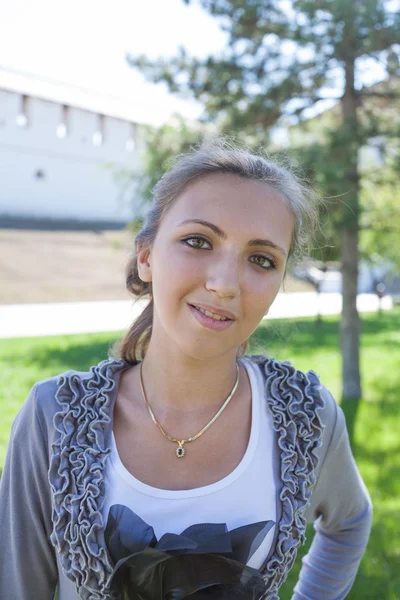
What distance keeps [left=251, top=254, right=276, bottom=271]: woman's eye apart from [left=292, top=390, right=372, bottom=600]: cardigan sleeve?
1.22ft

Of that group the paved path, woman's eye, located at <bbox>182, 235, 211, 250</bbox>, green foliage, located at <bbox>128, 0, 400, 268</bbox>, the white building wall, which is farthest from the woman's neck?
the white building wall

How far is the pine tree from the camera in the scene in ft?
19.0

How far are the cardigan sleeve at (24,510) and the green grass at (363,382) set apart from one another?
0.83 meters

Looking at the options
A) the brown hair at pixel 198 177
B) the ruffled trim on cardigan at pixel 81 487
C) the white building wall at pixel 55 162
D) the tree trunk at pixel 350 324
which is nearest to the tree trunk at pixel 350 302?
the tree trunk at pixel 350 324

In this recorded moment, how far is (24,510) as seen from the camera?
1287 mm

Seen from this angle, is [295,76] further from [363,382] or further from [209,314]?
[209,314]

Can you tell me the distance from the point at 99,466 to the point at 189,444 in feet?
0.68

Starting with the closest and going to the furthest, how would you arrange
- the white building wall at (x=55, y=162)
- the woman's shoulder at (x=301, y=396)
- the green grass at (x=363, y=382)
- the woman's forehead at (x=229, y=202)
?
the woman's forehead at (x=229, y=202), the woman's shoulder at (x=301, y=396), the green grass at (x=363, y=382), the white building wall at (x=55, y=162)

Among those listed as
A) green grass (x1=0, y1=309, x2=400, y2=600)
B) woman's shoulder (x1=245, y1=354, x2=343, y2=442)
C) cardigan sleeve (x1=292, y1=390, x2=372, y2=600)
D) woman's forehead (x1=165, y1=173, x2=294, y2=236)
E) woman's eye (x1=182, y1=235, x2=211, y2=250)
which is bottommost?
green grass (x1=0, y1=309, x2=400, y2=600)

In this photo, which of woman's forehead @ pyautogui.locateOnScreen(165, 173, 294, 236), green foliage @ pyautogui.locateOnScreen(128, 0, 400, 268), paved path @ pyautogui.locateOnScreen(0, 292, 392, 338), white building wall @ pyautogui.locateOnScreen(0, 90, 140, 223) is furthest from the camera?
white building wall @ pyautogui.locateOnScreen(0, 90, 140, 223)

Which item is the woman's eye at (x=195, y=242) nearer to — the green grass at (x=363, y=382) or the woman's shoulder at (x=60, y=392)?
the woman's shoulder at (x=60, y=392)

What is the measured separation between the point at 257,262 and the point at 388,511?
2924 mm

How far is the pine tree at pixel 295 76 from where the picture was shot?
5.79 metres

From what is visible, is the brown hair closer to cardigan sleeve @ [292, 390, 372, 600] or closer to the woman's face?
the woman's face
